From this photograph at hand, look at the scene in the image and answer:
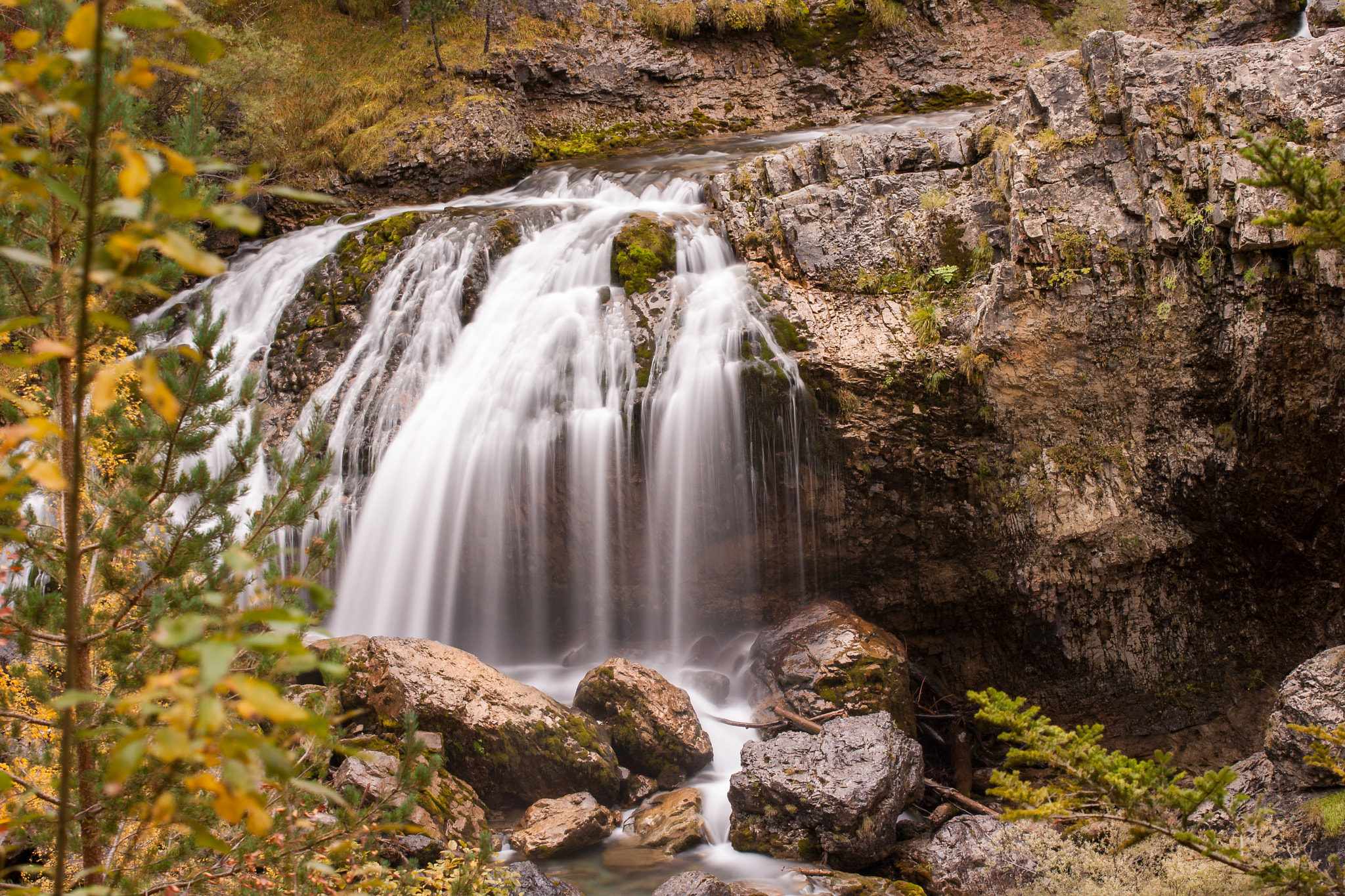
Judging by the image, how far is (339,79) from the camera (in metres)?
18.3

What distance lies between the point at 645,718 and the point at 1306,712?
5026mm

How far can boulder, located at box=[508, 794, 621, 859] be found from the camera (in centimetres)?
610

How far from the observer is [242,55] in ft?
48.3

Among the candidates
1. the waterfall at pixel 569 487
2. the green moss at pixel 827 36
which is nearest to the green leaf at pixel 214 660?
the waterfall at pixel 569 487

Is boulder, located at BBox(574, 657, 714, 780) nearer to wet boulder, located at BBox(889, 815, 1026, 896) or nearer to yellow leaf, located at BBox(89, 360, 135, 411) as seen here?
wet boulder, located at BBox(889, 815, 1026, 896)

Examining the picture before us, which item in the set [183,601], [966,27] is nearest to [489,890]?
[183,601]

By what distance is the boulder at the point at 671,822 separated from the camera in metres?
6.32

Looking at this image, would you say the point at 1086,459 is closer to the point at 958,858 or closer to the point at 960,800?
the point at 960,800

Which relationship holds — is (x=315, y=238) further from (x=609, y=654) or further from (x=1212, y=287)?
(x=1212, y=287)

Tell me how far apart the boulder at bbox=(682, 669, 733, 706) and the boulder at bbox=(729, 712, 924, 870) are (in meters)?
1.68

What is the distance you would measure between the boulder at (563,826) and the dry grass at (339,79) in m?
13.6

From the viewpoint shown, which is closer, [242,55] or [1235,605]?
[1235,605]

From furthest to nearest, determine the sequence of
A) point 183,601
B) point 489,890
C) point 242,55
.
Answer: point 242,55 < point 489,890 < point 183,601

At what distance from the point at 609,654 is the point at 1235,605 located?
6.61 metres
